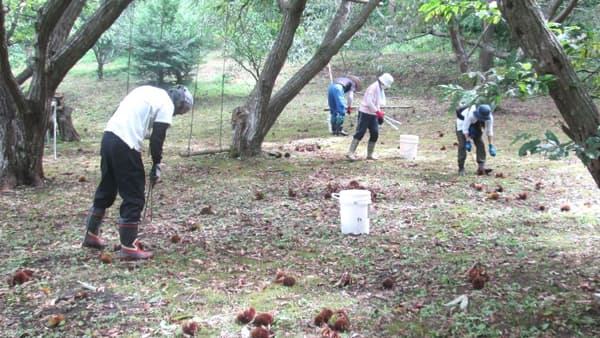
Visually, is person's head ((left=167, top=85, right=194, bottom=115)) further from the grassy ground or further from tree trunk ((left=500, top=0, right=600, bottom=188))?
tree trunk ((left=500, top=0, right=600, bottom=188))

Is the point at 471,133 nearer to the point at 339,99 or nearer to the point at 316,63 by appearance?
the point at 316,63

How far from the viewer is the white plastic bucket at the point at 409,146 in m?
11.7

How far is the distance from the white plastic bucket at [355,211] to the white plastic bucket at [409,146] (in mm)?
5429

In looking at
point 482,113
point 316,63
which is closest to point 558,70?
point 482,113

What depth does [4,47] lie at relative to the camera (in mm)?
8406

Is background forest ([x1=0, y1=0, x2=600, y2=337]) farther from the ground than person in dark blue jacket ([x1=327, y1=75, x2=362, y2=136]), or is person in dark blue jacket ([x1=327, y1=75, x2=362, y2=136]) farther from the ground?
person in dark blue jacket ([x1=327, y1=75, x2=362, y2=136])

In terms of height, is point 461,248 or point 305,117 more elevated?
point 305,117

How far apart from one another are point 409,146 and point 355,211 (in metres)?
5.58

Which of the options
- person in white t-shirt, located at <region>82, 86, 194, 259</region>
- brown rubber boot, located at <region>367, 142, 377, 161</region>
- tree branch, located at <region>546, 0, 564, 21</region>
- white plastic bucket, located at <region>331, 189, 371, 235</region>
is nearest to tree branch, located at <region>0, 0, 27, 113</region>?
person in white t-shirt, located at <region>82, 86, 194, 259</region>

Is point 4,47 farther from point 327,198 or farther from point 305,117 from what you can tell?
point 305,117

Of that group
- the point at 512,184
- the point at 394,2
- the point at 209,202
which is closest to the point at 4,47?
the point at 209,202

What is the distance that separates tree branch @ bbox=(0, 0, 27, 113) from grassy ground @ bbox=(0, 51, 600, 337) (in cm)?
131

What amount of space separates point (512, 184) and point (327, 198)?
300cm

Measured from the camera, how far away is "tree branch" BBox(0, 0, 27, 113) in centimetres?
827
